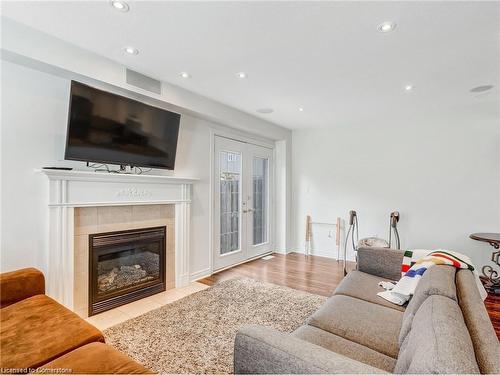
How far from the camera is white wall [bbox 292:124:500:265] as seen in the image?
379 cm

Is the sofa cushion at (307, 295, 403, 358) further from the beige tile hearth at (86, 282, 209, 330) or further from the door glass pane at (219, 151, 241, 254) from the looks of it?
the door glass pane at (219, 151, 241, 254)

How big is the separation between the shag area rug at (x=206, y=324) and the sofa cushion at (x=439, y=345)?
134cm

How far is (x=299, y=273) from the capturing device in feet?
13.3

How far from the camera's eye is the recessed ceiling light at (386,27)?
1925 millimetres

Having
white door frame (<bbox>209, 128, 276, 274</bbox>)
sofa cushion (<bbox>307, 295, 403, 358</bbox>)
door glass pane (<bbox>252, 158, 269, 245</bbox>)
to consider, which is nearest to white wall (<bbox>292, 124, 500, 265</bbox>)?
white door frame (<bbox>209, 128, 276, 274</bbox>)

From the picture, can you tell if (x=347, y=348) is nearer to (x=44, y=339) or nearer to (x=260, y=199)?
(x=44, y=339)

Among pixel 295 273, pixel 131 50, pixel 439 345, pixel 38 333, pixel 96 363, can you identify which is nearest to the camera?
pixel 439 345

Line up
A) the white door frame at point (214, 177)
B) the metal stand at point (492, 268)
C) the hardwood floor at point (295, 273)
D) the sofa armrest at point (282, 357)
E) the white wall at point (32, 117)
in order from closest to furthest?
the sofa armrest at point (282, 357), the white wall at point (32, 117), the metal stand at point (492, 268), the hardwood floor at point (295, 273), the white door frame at point (214, 177)

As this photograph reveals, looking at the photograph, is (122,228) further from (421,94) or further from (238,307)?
(421,94)

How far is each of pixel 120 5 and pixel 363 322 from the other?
2.67 metres

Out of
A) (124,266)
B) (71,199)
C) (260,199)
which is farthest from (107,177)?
(260,199)

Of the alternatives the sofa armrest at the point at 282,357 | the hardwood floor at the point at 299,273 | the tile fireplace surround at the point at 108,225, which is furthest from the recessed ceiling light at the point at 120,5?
the hardwood floor at the point at 299,273

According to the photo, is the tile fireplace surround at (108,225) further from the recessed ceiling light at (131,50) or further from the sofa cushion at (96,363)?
the recessed ceiling light at (131,50)

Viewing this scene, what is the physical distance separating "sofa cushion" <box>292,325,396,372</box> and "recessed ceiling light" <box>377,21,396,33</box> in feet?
7.18
